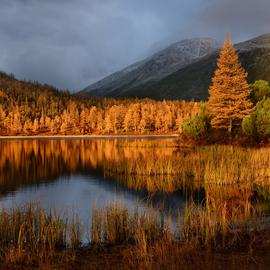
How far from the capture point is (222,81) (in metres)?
55.3

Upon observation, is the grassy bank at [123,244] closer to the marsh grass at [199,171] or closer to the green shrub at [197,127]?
the marsh grass at [199,171]

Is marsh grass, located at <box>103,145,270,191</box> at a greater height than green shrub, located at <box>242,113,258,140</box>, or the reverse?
green shrub, located at <box>242,113,258,140</box>

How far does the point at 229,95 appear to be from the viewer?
173ft

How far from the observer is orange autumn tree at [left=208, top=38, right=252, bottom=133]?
51688mm

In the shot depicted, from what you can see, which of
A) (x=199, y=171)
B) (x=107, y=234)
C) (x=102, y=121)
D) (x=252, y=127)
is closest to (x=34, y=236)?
(x=107, y=234)

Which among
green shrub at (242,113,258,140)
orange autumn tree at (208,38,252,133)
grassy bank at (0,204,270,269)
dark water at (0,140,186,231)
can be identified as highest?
orange autumn tree at (208,38,252,133)

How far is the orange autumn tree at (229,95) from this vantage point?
51688 millimetres

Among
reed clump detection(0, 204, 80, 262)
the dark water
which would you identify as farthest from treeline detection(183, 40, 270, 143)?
reed clump detection(0, 204, 80, 262)

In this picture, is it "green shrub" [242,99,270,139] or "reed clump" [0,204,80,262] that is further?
"green shrub" [242,99,270,139]

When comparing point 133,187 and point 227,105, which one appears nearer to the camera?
point 133,187

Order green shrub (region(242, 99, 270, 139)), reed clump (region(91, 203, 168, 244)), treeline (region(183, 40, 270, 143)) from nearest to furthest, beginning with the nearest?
reed clump (region(91, 203, 168, 244)) < green shrub (region(242, 99, 270, 139)) < treeline (region(183, 40, 270, 143))

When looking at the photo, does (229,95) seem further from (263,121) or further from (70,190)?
(70,190)

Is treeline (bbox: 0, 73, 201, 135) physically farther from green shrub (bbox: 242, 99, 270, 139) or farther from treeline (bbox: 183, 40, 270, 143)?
green shrub (bbox: 242, 99, 270, 139)

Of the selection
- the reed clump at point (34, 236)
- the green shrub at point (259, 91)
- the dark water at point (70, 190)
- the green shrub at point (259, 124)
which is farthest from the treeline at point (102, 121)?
the reed clump at point (34, 236)
